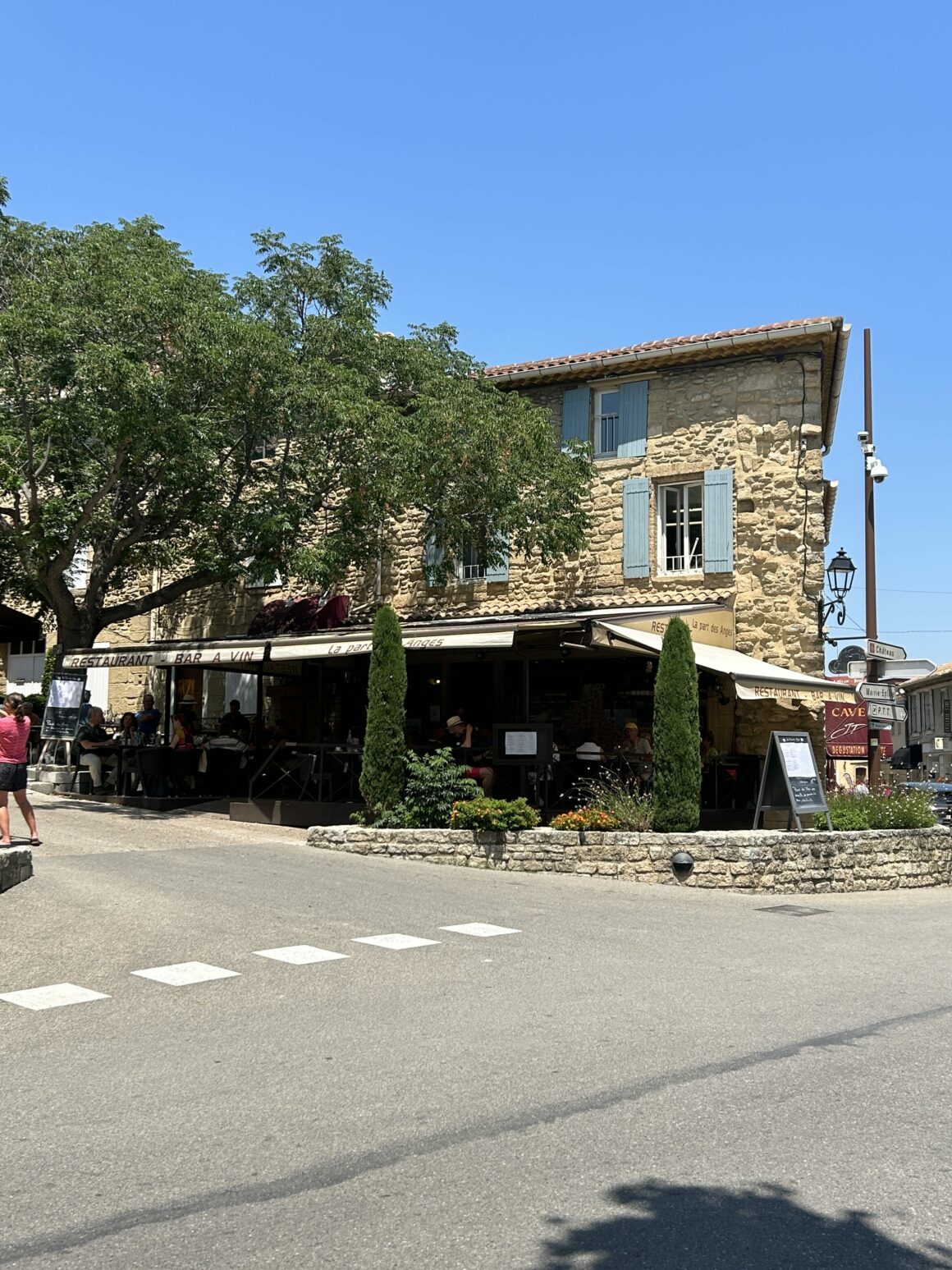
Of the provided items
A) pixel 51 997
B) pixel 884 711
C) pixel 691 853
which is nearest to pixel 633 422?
pixel 884 711

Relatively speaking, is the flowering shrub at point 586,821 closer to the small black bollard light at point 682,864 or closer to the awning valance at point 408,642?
the small black bollard light at point 682,864

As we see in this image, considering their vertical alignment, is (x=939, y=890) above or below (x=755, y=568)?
below

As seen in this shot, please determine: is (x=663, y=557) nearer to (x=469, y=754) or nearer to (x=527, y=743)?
(x=469, y=754)

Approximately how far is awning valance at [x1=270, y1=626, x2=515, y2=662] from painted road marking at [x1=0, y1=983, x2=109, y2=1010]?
324 inches

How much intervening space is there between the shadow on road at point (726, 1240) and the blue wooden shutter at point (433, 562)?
55.9 ft

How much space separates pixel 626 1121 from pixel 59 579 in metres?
16.6

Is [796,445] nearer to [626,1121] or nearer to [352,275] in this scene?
[352,275]

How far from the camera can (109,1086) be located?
199 inches

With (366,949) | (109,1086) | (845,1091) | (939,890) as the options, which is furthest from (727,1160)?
(939,890)

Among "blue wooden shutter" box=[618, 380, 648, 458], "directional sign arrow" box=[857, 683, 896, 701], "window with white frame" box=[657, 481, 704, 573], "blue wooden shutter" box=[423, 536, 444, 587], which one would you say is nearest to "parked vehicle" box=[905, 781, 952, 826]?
"window with white frame" box=[657, 481, 704, 573]

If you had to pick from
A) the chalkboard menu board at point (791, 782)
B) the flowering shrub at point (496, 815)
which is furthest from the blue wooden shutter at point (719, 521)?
the flowering shrub at point (496, 815)

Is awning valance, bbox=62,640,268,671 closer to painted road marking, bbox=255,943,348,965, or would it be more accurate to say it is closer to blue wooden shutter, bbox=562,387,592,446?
blue wooden shutter, bbox=562,387,592,446

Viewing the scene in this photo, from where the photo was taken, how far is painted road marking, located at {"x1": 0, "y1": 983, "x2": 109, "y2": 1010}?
6.59 metres

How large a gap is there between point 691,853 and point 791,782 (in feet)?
6.10
